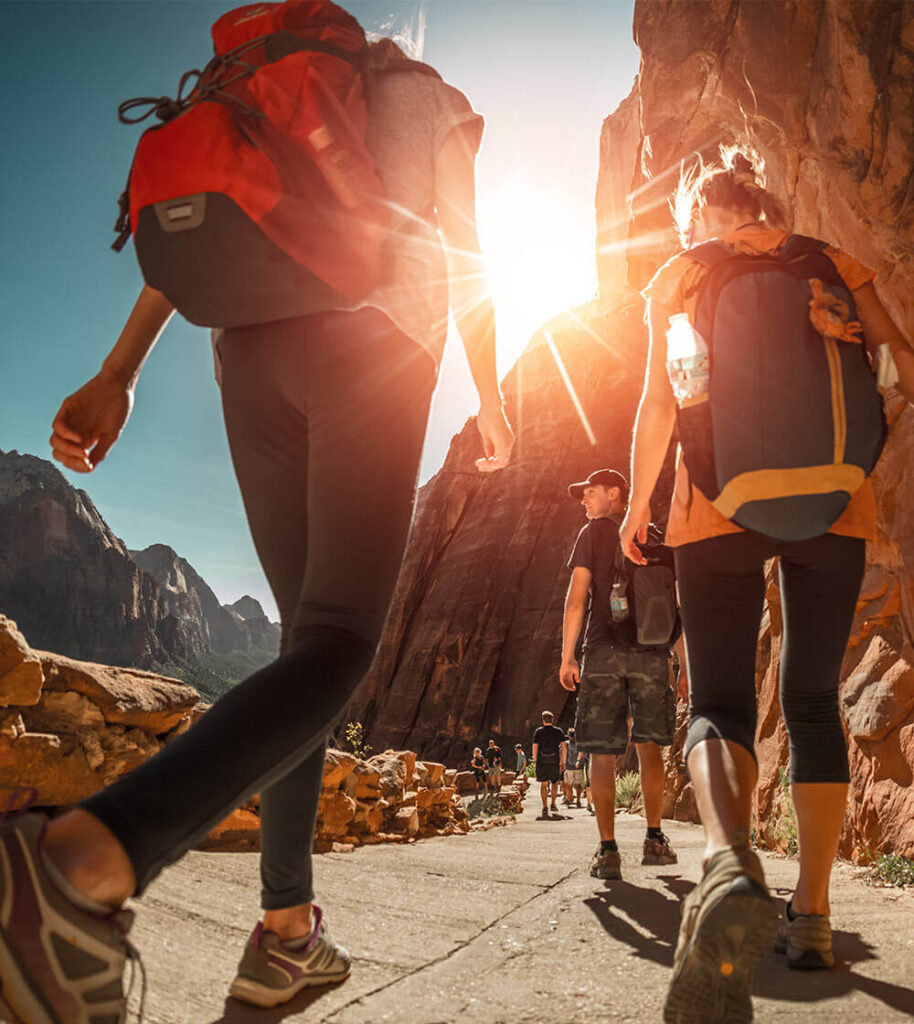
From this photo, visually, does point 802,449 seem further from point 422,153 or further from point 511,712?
point 511,712

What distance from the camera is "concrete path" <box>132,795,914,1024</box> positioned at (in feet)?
3.94

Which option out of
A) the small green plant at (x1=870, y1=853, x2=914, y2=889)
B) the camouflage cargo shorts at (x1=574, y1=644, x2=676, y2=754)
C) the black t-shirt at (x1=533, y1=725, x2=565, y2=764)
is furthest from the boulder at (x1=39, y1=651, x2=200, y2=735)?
the black t-shirt at (x1=533, y1=725, x2=565, y2=764)

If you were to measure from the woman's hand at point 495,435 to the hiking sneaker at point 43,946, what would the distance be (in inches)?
41.6

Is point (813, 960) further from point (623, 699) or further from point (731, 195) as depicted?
point (623, 699)

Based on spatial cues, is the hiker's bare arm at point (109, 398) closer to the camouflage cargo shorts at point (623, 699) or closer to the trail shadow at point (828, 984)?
the trail shadow at point (828, 984)

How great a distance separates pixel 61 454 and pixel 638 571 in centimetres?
265

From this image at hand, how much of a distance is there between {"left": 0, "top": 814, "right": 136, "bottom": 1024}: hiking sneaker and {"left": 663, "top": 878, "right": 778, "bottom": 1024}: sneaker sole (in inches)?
28.3

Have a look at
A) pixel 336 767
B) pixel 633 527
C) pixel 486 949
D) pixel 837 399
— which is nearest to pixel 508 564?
pixel 336 767

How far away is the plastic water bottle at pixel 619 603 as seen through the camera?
3.44 meters

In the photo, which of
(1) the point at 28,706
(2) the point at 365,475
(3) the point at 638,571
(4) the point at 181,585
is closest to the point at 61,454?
(2) the point at 365,475

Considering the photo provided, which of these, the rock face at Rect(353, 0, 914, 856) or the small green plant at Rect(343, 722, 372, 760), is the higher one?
the rock face at Rect(353, 0, 914, 856)

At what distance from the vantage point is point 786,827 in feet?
11.8

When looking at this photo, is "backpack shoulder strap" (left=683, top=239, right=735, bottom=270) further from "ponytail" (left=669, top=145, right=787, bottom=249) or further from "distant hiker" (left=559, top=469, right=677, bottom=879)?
"distant hiker" (left=559, top=469, right=677, bottom=879)

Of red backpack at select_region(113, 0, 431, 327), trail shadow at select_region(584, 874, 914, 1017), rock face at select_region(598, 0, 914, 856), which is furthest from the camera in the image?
rock face at select_region(598, 0, 914, 856)
